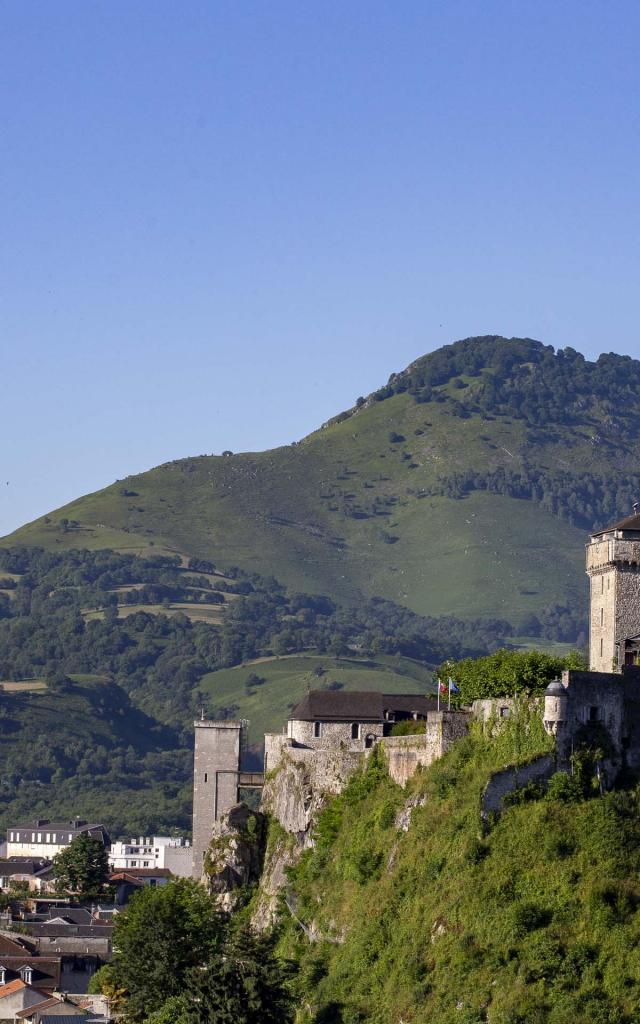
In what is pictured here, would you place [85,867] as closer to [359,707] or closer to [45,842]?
[359,707]

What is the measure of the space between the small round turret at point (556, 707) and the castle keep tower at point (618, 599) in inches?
427

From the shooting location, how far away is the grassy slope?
7512 cm

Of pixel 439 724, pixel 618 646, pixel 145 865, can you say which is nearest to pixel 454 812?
pixel 439 724

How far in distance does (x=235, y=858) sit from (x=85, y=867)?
1682 inches

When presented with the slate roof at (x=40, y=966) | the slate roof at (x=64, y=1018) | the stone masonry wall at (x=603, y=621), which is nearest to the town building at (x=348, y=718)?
the stone masonry wall at (x=603, y=621)

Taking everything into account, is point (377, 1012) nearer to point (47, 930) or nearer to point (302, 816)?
point (302, 816)

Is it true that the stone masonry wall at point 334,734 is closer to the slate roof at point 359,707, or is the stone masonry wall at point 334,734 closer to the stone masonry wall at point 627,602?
the slate roof at point 359,707

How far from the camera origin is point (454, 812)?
8350 centimetres

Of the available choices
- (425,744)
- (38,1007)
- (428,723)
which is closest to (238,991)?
(425,744)

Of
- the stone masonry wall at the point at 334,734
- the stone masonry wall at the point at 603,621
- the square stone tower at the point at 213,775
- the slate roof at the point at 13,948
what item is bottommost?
the slate roof at the point at 13,948

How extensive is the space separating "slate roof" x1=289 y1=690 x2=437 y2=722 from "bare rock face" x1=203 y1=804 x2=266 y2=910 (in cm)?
A: 523

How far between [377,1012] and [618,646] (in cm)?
2023

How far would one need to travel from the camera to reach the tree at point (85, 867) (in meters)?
139

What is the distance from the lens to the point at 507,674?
8619cm
